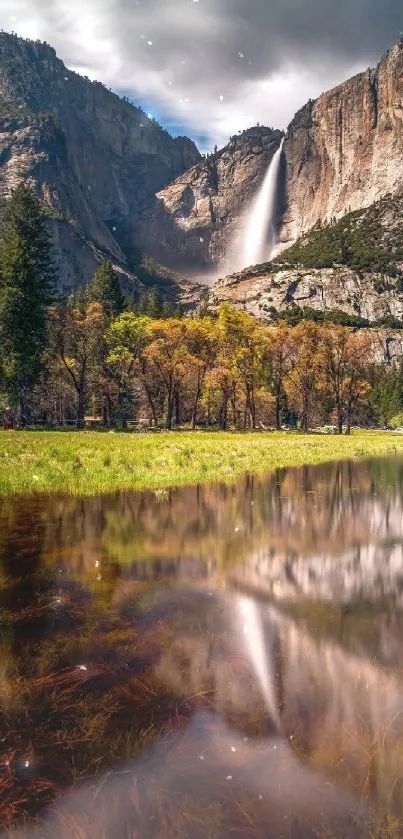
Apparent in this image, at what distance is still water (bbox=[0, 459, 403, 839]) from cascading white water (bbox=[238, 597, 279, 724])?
0.02 m

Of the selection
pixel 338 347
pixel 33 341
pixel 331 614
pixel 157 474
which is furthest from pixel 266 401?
pixel 331 614

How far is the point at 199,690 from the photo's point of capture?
471 cm

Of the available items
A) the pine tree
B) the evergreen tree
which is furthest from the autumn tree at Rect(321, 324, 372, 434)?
the pine tree

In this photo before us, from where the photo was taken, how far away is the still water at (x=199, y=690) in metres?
3.35

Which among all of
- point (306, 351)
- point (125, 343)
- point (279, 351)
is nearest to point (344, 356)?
point (306, 351)

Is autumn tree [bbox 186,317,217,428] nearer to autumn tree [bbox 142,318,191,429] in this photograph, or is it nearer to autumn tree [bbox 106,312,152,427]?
autumn tree [bbox 142,318,191,429]

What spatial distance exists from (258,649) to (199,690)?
118 centimetres

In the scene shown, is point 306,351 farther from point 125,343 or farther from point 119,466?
point 119,466

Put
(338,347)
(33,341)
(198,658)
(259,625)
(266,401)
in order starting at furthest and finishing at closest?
(266,401)
(338,347)
(33,341)
(259,625)
(198,658)

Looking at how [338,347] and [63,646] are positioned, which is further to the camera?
[338,347]

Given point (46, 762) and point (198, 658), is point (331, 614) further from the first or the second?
point (46, 762)

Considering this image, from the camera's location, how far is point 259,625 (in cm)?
640

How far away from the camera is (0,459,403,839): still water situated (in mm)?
3350

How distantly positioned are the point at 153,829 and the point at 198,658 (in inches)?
86.9
